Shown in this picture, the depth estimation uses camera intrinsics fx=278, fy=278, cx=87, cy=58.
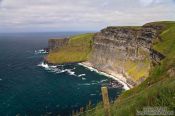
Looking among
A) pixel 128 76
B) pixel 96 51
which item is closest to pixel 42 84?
pixel 128 76

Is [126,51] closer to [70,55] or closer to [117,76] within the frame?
[117,76]

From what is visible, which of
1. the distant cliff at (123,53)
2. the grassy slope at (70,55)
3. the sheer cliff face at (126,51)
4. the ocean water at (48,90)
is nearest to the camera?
the ocean water at (48,90)

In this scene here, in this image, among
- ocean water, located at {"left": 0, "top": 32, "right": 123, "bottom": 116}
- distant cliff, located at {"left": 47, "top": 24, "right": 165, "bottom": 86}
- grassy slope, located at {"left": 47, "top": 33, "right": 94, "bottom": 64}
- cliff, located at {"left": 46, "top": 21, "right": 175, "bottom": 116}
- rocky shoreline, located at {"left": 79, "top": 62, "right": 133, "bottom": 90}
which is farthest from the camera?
grassy slope, located at {"left": 47, "top": 33, "right": 94, "bottom": 64}

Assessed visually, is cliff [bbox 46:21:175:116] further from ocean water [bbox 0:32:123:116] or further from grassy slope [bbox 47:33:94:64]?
ocean water [bbox 0:32:123:116]

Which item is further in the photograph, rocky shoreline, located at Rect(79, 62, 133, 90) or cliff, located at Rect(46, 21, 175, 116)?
rocky shoreline, located at Rect(79, 62, 133, 90)

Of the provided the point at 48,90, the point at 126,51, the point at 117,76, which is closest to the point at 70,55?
the point at 126,51

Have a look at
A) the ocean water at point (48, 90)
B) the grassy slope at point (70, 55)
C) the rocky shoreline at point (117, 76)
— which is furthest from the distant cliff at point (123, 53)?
the ocean water at point (48, 90)

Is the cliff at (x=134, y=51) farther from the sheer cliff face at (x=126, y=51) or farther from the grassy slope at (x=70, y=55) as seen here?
the grassy slope at (x=70, y=55)

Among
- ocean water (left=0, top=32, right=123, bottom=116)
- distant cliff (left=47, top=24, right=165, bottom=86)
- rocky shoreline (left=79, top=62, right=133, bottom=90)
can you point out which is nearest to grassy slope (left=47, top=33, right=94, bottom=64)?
distant cliff (left=47, top=24, right=165, bottom=86)

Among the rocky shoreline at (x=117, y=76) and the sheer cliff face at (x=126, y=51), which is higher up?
the sheer cliff face at (x=126, y=51)
